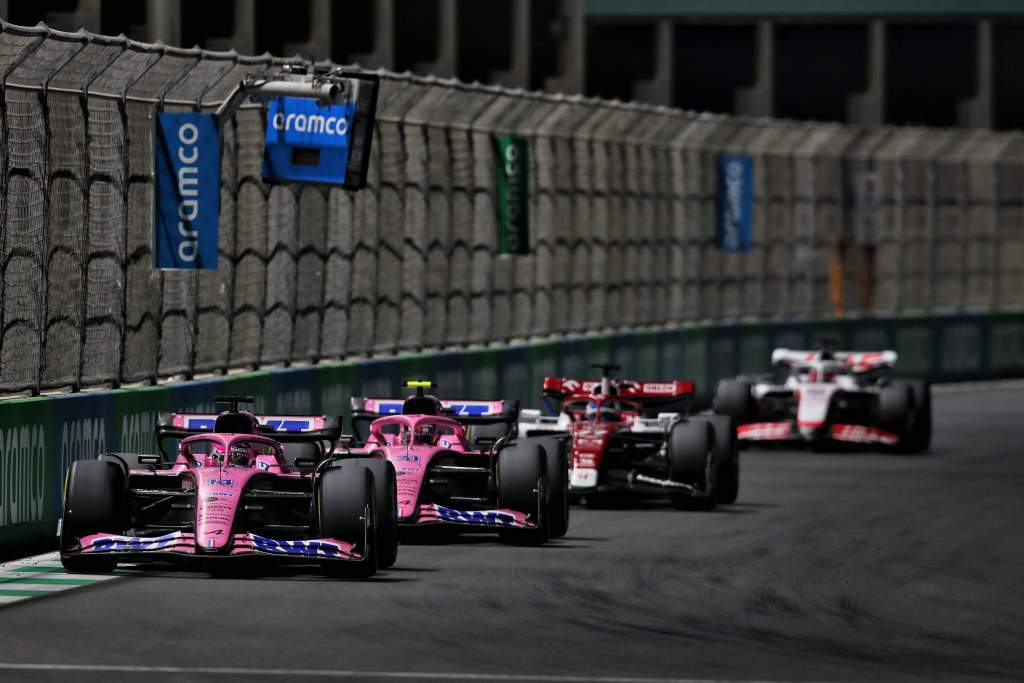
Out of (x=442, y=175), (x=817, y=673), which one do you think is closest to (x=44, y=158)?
(x=817, y=673)

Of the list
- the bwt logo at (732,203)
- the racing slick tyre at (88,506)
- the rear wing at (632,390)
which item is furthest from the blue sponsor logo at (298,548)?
the bwt logo at (732,203)

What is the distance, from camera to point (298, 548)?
1377 centimetres

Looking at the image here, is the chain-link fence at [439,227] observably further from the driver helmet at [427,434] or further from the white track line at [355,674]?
the white track line at [355,674]

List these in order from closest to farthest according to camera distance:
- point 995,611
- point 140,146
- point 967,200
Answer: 1. point 995,611
2. point 140,146
3. point 967,200

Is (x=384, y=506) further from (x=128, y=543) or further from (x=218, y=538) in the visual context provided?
(x=128, y=543)

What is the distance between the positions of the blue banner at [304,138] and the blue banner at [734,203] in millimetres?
14715

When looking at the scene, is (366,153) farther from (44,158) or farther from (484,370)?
(484,370)

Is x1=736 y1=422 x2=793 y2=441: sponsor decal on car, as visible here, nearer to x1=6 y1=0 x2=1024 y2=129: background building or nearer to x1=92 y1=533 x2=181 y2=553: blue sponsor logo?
x1=92 y1=533 x2=181 y2=553: blue sponsor logo

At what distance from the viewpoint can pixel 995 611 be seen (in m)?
13.1

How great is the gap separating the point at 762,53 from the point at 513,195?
23.1 m

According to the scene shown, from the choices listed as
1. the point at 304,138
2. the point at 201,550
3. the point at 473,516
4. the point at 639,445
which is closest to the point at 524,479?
the point at 473,516

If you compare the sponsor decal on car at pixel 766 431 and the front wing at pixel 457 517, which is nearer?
the front wing at pixel 457 517

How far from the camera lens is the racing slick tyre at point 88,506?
1398 cm

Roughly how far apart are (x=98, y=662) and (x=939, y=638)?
3946mm
